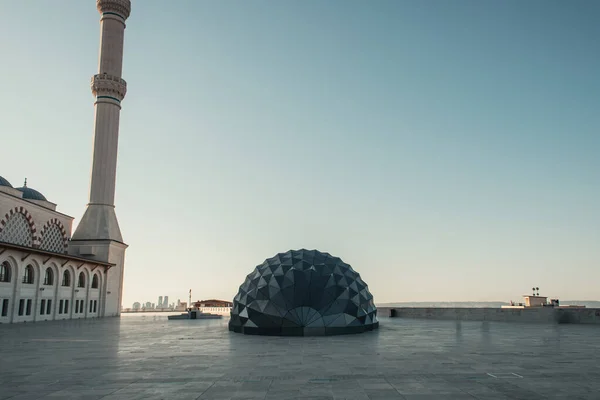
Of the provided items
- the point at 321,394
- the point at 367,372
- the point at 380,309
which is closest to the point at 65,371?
the point at 321,394

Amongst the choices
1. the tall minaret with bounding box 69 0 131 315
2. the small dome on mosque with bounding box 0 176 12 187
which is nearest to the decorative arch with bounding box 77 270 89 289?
the tall minaret with bounding box 69 0 131 315

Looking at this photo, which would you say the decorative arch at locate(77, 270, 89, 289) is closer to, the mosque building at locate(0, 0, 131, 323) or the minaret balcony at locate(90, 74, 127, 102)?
the mosque building at locate(0, 0, 131, 323)

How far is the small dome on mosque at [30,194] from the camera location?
61250mm

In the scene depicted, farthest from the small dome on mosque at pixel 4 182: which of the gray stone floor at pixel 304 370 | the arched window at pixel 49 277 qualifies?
the gray stone floor at pixel 304 370

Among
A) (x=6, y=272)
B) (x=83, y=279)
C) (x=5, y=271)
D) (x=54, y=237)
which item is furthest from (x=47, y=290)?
(x=54, y=237)

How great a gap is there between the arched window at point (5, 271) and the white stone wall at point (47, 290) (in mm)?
305

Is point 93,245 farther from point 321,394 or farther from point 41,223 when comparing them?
point 321,394

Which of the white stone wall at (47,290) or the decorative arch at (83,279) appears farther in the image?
the decorative arch at (83,279)

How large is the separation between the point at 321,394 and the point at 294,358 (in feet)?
19.3

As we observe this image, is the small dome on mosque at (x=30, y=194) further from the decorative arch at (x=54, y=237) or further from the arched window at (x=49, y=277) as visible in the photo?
the arched window at (x=49, y=277)

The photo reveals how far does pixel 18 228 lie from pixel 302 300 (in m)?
41.8

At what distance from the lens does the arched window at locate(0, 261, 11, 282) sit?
39.5 metres

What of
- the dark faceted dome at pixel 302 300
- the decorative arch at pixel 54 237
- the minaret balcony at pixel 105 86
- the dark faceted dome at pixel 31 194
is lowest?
the dark faceted dome at pixel 302 300

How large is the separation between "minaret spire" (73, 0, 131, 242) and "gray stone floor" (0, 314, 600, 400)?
4303 cm
